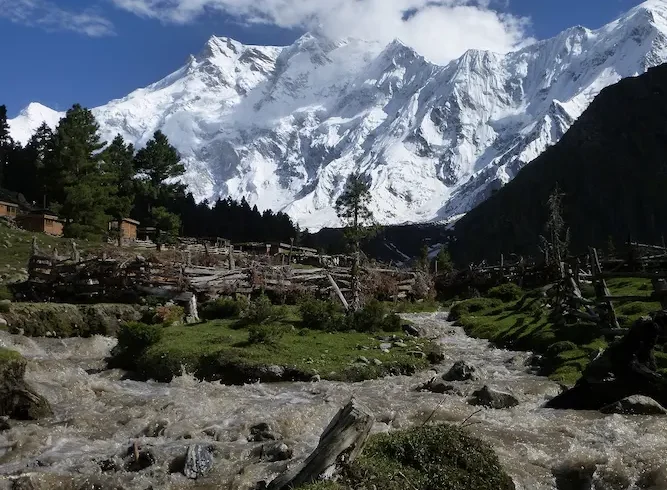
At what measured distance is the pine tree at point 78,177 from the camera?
2215 inches

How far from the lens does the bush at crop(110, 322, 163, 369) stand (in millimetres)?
19844

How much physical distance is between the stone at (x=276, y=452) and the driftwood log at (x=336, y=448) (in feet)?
9.15

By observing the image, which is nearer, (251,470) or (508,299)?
(251,470)

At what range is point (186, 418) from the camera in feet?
44.7

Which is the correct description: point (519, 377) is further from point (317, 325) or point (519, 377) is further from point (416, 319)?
point (416, 319)

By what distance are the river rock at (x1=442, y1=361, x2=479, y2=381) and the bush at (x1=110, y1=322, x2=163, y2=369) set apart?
32.0 ft

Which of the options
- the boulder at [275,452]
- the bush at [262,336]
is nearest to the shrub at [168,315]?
the bush at [262,336]

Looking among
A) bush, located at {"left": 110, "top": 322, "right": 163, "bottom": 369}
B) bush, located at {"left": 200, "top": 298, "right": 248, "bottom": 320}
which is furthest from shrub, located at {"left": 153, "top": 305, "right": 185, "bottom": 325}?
bush, located at {"left": 110, "top": 322, "right": 163, "bottom": 369}

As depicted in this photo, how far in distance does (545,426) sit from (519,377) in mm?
5871

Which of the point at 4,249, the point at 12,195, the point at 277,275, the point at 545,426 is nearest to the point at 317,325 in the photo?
the point at 277,275

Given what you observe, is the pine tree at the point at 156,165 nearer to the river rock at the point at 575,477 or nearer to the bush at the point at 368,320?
the bush at the point at 368,320

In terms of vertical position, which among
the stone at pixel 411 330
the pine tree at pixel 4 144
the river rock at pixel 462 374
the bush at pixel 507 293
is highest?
the pine tree at pixel 4 144

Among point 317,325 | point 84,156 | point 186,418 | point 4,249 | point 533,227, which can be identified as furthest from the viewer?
point 533,227

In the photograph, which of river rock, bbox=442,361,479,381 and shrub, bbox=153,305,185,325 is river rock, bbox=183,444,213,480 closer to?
river rock, bbox=442,361,479,381
